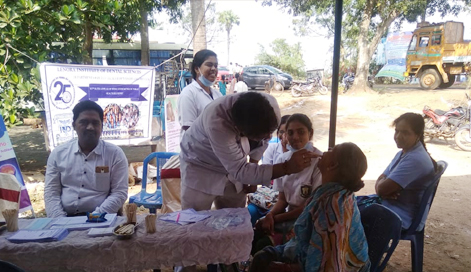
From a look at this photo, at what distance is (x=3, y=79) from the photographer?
4.48m

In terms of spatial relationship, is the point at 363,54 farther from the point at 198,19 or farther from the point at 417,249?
the point at 417,249

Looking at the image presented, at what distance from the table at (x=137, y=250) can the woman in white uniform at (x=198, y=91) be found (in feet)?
5.23

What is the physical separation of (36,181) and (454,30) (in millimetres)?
15883

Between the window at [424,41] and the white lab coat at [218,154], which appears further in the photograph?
the window at [424,41]

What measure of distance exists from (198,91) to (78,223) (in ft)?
5.73

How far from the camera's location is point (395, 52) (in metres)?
18.4

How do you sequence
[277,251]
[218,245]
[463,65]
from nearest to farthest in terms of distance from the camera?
[218,245], [277,251], [463,65]

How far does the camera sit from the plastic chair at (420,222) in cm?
244

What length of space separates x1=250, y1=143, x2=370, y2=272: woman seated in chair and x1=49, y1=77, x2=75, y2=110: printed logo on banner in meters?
3.94

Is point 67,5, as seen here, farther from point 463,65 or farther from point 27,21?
point 463,65

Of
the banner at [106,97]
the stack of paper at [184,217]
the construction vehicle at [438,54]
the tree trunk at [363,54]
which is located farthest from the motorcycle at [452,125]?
the stack of paper at [184,217]

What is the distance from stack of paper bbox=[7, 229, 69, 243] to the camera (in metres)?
1.74

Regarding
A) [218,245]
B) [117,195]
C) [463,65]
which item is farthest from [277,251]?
A: [463,65]

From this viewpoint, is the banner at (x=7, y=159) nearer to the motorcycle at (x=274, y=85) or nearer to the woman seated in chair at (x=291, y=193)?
the woman seated in chair at (x=291, y=193)
